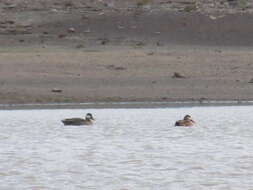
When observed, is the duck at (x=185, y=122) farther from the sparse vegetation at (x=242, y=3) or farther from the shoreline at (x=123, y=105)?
the sparse vegetation at (x=242, y=3)

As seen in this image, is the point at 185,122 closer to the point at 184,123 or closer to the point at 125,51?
the point at 184,123

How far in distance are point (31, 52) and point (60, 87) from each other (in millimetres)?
3723

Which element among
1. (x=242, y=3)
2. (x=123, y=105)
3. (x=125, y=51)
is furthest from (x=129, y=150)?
(x=242, y=3)

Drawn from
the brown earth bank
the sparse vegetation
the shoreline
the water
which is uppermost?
the sparse vegetation

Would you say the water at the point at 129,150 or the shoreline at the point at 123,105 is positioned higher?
the shoreline at the point at 123,105

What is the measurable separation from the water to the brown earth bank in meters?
1.65

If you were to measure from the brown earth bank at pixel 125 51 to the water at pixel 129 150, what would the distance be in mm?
1647

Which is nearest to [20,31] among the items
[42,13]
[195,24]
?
[42,13]

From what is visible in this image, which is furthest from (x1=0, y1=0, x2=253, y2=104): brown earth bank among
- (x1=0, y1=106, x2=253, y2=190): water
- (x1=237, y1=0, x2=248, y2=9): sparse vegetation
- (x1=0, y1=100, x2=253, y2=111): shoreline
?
(x1=0, y1=106, x2=253, y2=190): water

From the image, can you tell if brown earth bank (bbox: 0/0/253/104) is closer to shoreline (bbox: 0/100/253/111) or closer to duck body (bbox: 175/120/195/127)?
shoreline (bbox: 0/100/253/111)

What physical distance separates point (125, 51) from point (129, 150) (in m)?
11.2

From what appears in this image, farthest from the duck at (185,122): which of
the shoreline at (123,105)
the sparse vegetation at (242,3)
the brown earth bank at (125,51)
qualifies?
the sparse vegetation at (242,3)

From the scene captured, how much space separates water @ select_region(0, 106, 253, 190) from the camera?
41.2ft

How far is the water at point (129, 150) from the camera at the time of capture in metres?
12.5
